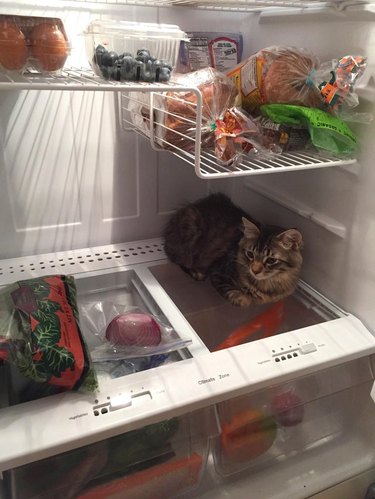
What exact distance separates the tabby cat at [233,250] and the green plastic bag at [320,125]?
240 millimetres

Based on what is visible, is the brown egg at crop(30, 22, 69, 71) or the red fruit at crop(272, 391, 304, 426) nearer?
A: the brown egg at crop(30, 22, 69, 71)

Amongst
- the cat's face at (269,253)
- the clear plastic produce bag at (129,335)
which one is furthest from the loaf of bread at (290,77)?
the clear plastic produce bag at (129,335)

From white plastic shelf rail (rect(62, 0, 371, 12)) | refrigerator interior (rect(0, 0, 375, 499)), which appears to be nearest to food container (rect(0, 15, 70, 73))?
refrigerator interior (rect(0, 0, 375, 499))

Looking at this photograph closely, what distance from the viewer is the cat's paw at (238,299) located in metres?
1.19

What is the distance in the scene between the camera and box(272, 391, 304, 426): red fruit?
0.97 meters

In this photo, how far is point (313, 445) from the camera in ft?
3.59

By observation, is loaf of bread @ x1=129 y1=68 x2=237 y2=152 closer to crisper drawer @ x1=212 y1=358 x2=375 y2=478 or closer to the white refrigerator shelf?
the white refrigerator shelf

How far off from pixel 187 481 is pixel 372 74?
996mm

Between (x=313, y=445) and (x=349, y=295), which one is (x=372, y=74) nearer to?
(x=349, y=295)

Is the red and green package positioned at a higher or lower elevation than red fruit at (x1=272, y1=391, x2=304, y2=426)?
higher

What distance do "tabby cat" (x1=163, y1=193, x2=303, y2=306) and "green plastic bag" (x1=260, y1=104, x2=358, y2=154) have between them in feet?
0.79

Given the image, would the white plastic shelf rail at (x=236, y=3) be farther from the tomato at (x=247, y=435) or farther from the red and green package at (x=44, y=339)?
the tomato at (x=247, y=435)

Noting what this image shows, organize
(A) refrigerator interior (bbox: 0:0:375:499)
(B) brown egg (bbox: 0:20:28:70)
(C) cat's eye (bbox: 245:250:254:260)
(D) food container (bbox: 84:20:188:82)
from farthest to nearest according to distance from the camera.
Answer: (C) cat's eye (bbox: 245:250:254:260) → (A) refrigerator interior (bbox: 0:0:375:499) → (D) food container (bbox: 84:20:188:82) → (B) brown egg (bbox: 0:20:28:70)

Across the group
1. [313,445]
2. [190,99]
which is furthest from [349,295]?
[190,99]
